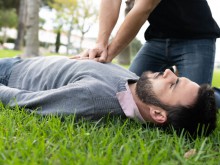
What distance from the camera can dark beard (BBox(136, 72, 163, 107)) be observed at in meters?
2.49

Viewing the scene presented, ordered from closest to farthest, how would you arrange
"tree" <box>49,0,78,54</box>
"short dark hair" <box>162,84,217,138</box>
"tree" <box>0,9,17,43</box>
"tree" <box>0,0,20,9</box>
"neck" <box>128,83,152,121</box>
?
"short dark hair" <box>162,84,217,138</box> < "neck" <box>128,83,152,121</box> < "tree" <box>0,0,20,9</box> < "tree" <box>49,0,78,54</box> < "tree" <box>0,9,17,43</box>

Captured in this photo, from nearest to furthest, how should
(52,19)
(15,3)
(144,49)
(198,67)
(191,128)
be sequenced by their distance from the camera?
(191,128) → (198,67) → (144,49) → (15,3) → (52,19)

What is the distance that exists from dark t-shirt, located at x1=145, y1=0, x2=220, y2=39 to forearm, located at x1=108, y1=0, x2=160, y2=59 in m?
0.51

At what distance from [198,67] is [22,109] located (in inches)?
71.8

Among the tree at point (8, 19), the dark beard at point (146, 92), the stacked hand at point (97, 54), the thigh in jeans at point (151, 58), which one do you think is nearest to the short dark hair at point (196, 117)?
the dark beard at point (146, 92)

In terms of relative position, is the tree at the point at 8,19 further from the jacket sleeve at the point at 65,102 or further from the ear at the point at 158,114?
the ear at the point at 158,114

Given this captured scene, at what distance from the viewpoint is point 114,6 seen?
3598 millimetres

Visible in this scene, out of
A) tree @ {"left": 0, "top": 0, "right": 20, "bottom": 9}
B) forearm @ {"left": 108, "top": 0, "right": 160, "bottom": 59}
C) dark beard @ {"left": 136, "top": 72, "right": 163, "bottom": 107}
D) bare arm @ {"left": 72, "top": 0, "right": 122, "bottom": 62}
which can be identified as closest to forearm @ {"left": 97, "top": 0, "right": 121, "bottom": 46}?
bare arm @ {"left": 72, "top": 0, "right": 122, "bottom": 62}

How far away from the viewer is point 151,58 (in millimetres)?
3896

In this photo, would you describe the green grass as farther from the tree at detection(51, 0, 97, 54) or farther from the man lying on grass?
the tree at detection(51, 0, 97, 54)

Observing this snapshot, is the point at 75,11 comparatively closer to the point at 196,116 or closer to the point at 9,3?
the point at 9,3

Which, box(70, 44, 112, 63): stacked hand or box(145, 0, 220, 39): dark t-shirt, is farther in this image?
box(145, 0, 220, 39): dark t-shirt

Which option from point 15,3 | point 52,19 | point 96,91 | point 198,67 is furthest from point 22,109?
point 52,19

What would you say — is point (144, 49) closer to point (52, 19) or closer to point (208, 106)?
point (208, 106)
